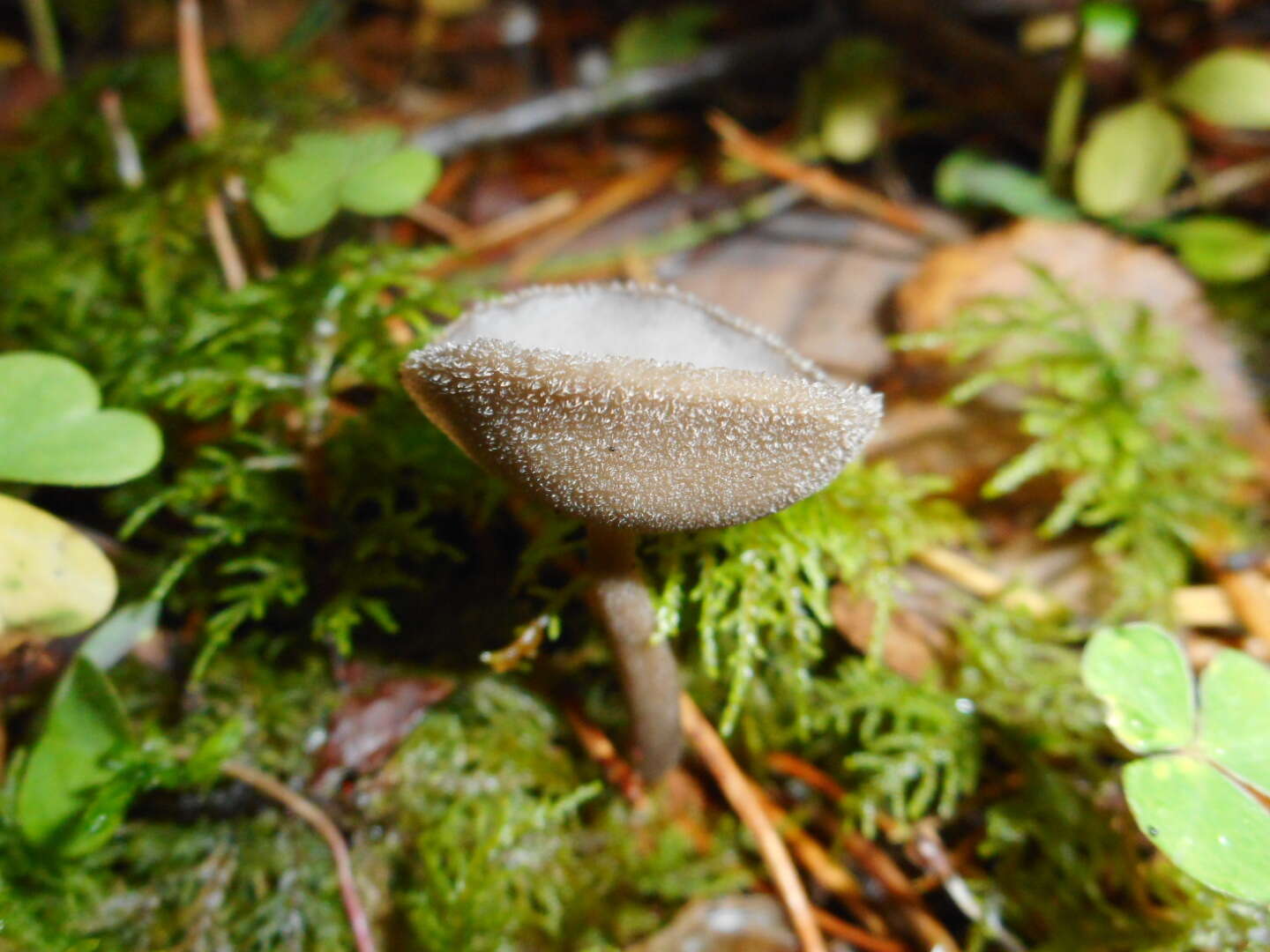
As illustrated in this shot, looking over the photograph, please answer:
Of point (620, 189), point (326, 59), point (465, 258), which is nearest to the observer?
point (465, 258)

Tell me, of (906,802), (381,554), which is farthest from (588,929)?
(381,554)

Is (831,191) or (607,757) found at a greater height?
(831,191)

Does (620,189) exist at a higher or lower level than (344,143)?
lower

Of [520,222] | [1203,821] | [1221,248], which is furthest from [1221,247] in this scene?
[520,222]

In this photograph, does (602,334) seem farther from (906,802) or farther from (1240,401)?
(1240,401)

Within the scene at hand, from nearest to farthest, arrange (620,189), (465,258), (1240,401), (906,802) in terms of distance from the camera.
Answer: (906,802) → (1240,401) → (465,258) → (620,189)

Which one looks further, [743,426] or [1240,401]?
[1240,401]

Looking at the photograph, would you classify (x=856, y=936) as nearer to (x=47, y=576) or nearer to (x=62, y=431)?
(x=47, y=576)

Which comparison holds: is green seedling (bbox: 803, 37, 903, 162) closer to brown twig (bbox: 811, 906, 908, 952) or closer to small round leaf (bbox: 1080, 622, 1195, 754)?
small round leaf (bbox: 1080, 622, 1195, 754)

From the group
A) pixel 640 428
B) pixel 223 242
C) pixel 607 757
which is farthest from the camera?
pixel 223 242
